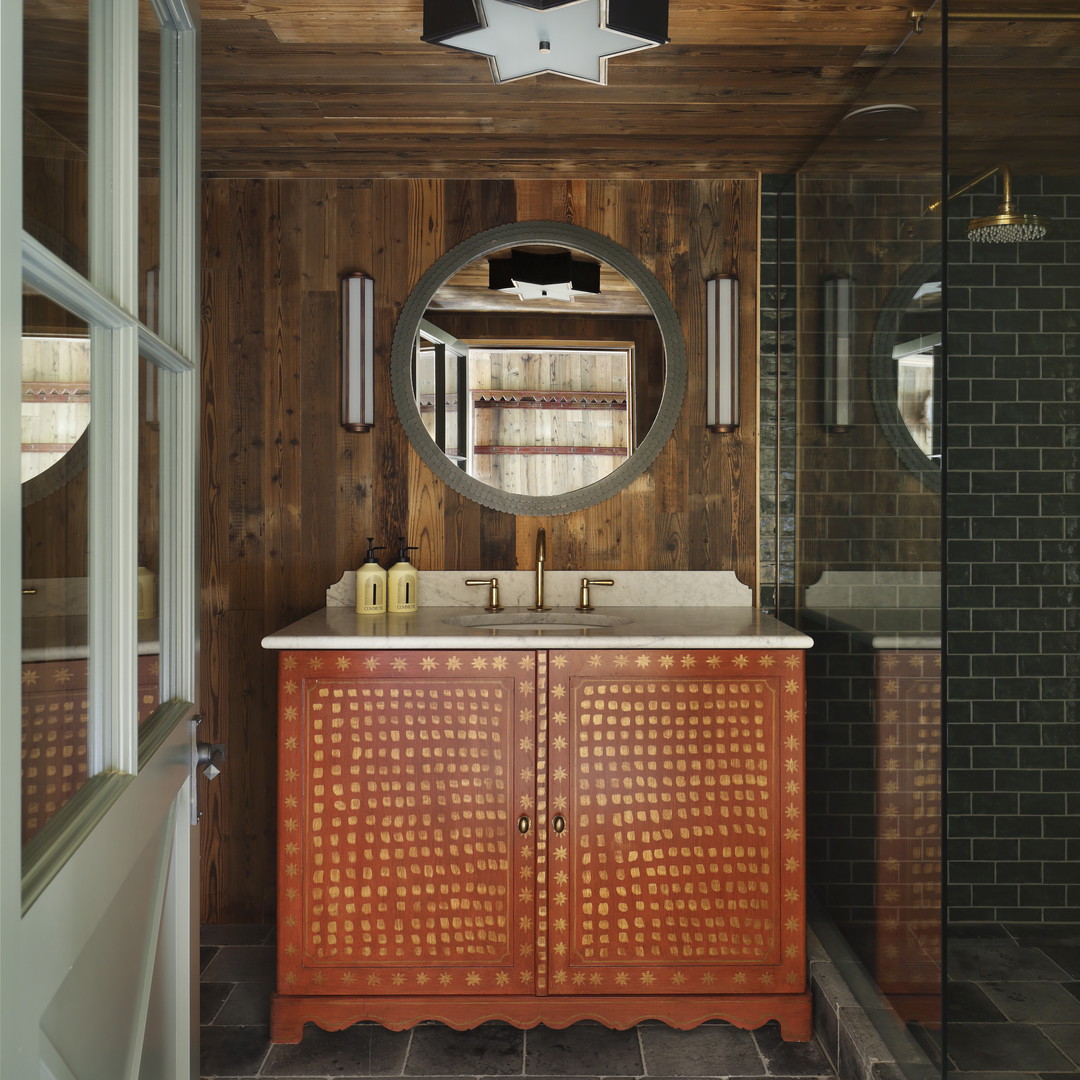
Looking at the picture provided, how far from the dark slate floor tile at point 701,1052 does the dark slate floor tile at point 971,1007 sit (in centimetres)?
51

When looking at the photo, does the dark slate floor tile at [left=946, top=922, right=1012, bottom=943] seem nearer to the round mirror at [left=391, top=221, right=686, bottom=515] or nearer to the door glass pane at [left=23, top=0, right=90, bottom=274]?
the round mirror at [left=391, top=221, right=686, bottom=515]

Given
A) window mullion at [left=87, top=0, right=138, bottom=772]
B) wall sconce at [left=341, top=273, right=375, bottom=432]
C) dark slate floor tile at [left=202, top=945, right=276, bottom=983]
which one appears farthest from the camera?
wall sconce at [left=341, top=273, right=375, bottom=432]

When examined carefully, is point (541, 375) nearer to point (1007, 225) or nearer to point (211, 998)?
point (1007, 225)

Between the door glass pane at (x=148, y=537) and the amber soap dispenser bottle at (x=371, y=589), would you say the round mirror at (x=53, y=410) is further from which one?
the amber soap dispenser bottle at (x=371, y=589)

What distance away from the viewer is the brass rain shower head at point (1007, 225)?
229cm

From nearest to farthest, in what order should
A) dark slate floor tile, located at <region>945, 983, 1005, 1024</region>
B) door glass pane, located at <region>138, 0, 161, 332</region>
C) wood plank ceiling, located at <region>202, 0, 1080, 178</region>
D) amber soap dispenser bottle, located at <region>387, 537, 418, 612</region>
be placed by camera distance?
1. door glass pane, located at <region>138, 0, 161, 332</region>
2. wood plank ceiling, located at <region>202, 0, 1080, 178</region>
3. dark slate floor tile, located at <region>945, 983, 1005, 1024</region>
4. amber soap dispenser bottle, located at <region>387, 537, 418, 612</region>

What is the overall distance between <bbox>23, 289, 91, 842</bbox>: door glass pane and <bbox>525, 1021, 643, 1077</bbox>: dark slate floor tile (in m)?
1.70

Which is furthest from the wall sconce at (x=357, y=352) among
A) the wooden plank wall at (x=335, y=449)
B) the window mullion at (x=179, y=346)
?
the window mullion at (x=179, y=346)

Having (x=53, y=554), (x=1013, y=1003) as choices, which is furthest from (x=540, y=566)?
(x=53, y=554)

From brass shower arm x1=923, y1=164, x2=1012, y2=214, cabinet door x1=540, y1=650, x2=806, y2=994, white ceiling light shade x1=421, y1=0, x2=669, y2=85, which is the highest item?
white ceiling light shade x1=421, y1=0, x2=669, y2=85

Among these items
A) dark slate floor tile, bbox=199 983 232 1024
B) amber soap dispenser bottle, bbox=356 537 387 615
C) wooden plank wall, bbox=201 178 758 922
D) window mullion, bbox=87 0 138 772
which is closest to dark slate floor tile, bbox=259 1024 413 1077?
dark slate floor tile, bbox=199 983 232 1024

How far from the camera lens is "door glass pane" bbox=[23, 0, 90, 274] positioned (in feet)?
2.68

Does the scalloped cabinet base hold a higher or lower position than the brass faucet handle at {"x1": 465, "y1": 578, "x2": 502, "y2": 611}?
lower

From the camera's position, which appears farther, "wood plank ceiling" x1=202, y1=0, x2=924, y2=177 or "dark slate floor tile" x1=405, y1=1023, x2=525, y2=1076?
"dark slate floor tile" x1=405, y1=1023, x2=525, y2=1076
